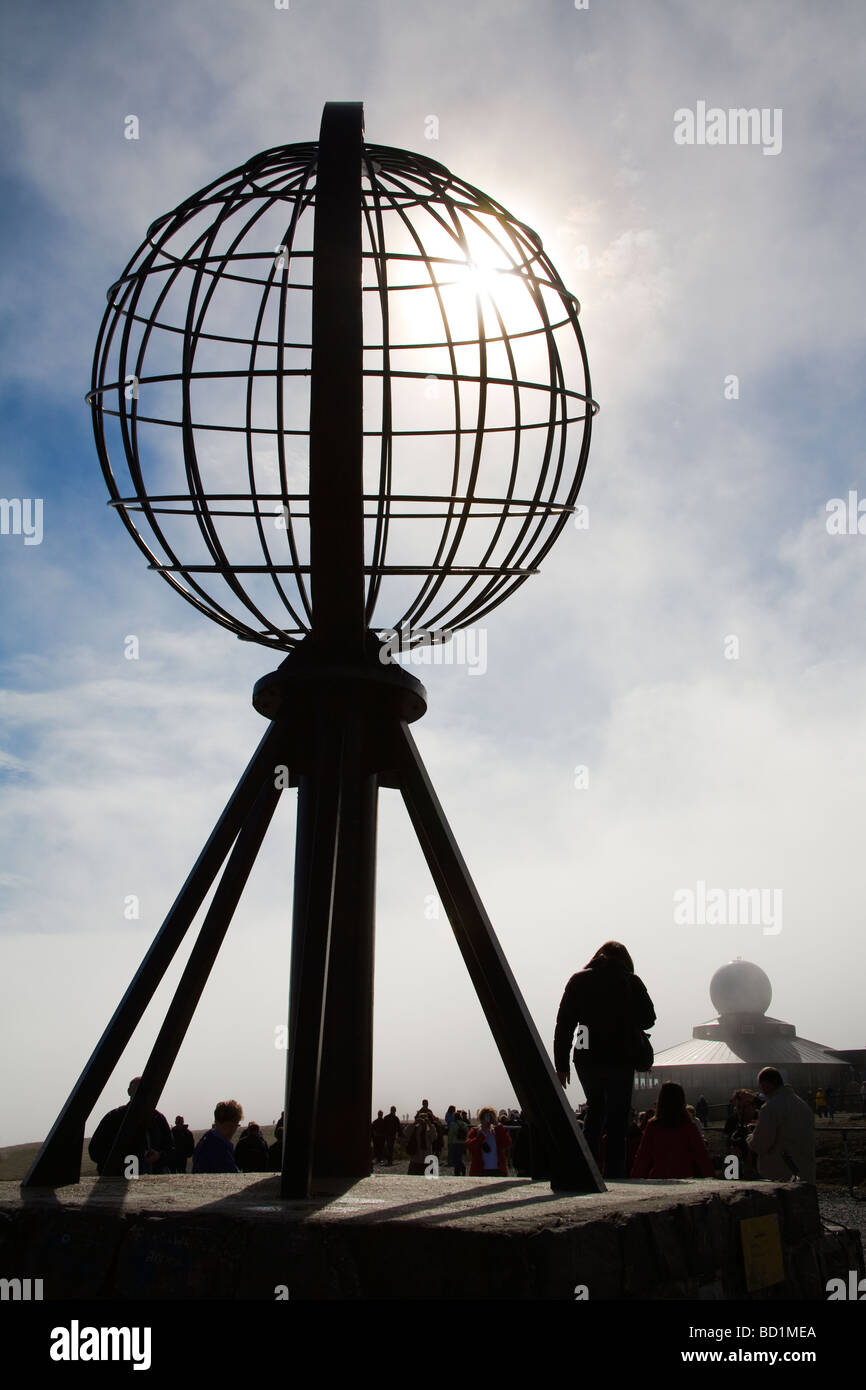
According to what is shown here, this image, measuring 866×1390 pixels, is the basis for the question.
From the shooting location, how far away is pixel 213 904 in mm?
4680

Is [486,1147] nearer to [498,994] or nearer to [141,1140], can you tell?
[141,1140]

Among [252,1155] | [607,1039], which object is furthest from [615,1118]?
[252,1155]

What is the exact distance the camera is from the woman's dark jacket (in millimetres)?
5613

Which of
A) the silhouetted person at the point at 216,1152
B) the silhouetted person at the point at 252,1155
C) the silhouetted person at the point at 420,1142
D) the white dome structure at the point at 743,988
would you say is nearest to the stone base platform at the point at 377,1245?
the silhouetted person at the point at 216,1152

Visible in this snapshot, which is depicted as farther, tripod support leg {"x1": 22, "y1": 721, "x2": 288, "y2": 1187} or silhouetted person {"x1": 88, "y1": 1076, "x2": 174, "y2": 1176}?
silhouetted person {"x1": 88, "y1": 1076, "x2": 174, "y2": 1176}

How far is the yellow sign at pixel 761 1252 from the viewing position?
384cm

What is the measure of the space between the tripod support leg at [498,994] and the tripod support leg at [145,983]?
2.14 ft

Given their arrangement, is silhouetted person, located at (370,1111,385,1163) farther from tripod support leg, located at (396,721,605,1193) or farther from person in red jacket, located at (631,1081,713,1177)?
tripod support leg, located at (396,721,605,1193)

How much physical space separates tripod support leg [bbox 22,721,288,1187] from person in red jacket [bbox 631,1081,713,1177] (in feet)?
10.5

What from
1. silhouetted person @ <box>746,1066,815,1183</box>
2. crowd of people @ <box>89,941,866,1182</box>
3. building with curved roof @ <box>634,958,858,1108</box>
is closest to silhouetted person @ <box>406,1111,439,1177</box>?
crowd of people @ <box>89,941,866,1182</box>

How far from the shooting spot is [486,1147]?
33.7 ft
